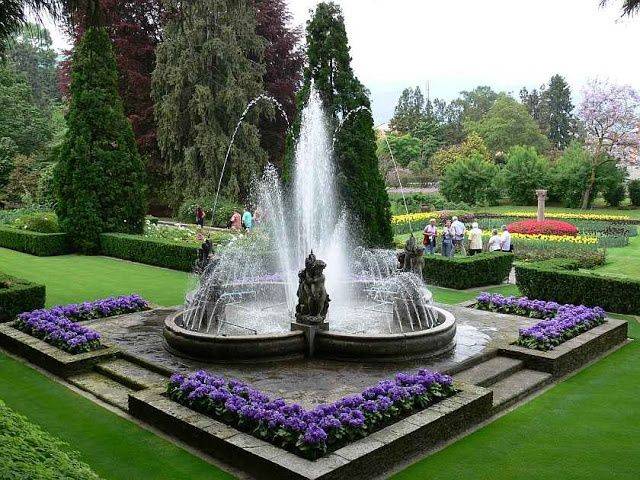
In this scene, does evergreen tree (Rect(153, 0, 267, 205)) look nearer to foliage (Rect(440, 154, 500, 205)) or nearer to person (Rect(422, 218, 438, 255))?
person (Rect(422, 218, 438, 255))

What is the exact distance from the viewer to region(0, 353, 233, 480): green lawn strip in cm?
545

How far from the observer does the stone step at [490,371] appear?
24.5ft

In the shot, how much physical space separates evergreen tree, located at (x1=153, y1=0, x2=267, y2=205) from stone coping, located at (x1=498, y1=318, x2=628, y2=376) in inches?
799

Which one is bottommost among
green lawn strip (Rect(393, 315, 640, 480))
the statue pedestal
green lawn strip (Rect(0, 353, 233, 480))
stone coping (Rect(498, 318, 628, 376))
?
green lawn strip (Rect(0, 353, 233, 480))

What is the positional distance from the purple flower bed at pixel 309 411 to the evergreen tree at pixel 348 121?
1149 cm

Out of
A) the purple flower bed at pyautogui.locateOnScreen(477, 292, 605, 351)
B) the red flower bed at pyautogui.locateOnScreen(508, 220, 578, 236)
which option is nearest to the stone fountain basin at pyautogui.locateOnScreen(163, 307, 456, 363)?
the purple flower bed at pyautogui.locateOnScreen(477, 292, 605, 351)

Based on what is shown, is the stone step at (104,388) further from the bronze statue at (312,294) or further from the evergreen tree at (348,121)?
the evergreen tree at (348,121)

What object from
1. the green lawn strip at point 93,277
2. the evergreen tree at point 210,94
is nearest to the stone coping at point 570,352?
the green lawn strip at point 93,277

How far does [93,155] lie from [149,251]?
4259mm

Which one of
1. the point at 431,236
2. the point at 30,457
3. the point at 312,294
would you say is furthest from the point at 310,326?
the point at 431,236

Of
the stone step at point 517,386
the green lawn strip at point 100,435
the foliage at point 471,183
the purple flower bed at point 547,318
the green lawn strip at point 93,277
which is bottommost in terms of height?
the green lawn strip at point 100,435

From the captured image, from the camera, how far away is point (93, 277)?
15.1 metres

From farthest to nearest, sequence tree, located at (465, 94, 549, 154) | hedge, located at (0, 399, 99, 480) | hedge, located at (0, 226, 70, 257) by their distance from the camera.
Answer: tree, located at (465, 94, 549, 154) → hedge, located at (0, 226, 70, 257) → hedge, located at (0, 399, 99, 480)

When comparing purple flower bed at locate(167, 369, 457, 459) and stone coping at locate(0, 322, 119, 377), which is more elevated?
purple flower bed at locate(167, 369, 457, 459)
